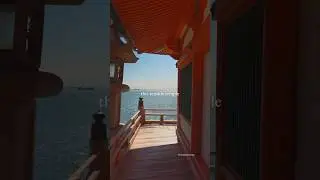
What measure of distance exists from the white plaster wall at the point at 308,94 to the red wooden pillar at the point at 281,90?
0.07 feet

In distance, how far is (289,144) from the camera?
3.77 ft

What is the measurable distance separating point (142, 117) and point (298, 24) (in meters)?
12.4

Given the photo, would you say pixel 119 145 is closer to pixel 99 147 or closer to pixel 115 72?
pixel 99 147

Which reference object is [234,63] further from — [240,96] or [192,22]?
[192,22]

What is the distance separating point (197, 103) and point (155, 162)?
1194 millimetres

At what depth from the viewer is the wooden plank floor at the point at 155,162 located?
5267 millimetres

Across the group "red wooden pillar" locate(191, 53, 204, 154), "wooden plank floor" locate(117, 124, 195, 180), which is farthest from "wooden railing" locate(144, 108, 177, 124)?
"red wooden pillar" locate(191, 53, 204, 154)

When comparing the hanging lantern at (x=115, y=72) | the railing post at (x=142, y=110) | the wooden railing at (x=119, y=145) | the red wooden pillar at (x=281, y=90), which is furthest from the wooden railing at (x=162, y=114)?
the red wooden pillar at (x=281, y=90)

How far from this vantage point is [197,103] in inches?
235

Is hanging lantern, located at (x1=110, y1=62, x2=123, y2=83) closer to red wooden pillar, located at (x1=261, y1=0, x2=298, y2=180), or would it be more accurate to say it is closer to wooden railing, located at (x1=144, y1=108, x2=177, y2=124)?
wooden railing, located at (x1=144, y1=108, x2=177, y2=124)

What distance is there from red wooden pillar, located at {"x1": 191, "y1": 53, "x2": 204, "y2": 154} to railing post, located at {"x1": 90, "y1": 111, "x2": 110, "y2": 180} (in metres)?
2.46

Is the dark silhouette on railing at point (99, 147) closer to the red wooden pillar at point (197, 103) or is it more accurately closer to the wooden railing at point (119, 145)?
the wooden railing at point (119, 145)

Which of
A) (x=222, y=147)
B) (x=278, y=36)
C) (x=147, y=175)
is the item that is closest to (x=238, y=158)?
(x=222, y=147)

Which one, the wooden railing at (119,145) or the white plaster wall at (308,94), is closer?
the white plaster wall at (308,94)
